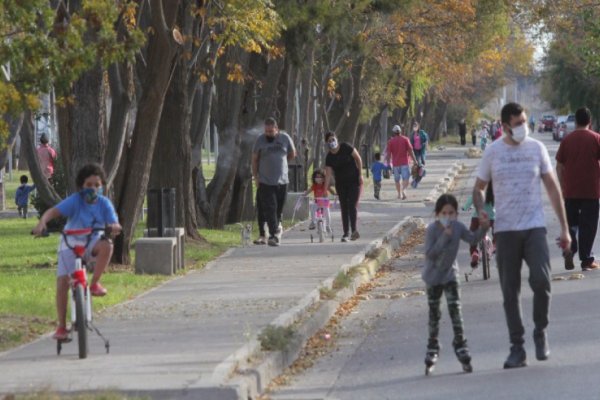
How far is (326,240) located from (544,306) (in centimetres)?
1283

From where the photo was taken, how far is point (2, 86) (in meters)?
11.9

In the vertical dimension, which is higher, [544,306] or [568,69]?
[568,69]

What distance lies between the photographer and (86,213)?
11945mm

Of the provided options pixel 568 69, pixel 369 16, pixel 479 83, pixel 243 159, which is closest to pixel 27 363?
pixel 243 159

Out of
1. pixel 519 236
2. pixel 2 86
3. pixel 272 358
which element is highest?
pixel 2 86

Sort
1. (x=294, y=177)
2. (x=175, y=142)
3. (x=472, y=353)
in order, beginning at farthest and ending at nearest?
1. (x=294, y=177)
2. (x=175, y=142)
3. (x=472, y=353)

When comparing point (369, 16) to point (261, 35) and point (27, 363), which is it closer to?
point (261, 35)

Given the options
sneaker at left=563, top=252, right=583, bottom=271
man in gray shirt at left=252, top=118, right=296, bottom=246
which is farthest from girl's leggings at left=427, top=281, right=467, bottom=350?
man in gray shirt at left=252, top=118, right=296, bottom=246

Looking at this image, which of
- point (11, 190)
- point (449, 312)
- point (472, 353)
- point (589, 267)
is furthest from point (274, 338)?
point (11, 190)

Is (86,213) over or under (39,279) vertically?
over

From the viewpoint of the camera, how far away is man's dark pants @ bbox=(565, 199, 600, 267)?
1830 cm

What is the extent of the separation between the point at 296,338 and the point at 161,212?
6.87m

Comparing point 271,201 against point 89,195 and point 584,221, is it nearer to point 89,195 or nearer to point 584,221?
point 584,221

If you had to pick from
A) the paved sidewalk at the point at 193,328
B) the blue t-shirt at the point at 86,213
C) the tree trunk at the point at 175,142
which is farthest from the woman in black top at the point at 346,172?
the blue t-shirt at the point at 86,213
